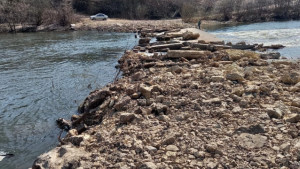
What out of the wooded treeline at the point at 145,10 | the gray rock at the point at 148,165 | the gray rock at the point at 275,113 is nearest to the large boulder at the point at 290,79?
the gray rock at the point at 275,113

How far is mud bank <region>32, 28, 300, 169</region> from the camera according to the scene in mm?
4180

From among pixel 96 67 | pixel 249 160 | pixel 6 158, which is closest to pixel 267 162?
pixel 249 160

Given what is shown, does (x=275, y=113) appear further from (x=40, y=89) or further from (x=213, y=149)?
(x=40, y=89)

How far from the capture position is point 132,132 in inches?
201

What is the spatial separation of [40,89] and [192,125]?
755 centimetres

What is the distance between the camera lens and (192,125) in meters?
5.12

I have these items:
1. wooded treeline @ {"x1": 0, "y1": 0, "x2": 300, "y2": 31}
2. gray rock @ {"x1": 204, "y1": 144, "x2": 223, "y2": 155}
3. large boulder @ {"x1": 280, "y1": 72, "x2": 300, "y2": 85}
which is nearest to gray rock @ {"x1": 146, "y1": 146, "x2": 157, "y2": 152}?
gray rock @ {"x1": 204, "y1": 144, "x2": 223, "y2": 155}

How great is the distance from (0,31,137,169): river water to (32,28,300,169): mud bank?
865 millimetres

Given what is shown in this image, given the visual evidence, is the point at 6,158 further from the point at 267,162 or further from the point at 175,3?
the point at 175,3

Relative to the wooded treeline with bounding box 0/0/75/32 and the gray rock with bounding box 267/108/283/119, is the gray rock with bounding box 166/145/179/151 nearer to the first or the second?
the gray rock with bounding box 267/108/283/119

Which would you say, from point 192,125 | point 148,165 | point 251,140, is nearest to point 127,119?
point 192,125

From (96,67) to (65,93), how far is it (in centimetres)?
414

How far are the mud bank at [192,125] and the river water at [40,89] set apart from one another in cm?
86

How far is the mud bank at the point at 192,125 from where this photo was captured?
418 centimetres
